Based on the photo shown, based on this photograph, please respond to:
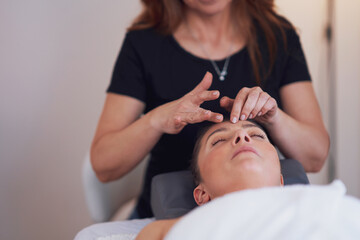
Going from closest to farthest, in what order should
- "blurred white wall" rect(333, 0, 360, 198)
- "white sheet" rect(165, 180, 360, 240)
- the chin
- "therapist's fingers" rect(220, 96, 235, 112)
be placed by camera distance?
"white sheet" rect(165, 180, 360, 240) < "therapist's fingers" rect(220, 96, 235, 112) < the chin < "blurred white wall" rect(333, 0, 360, 198)

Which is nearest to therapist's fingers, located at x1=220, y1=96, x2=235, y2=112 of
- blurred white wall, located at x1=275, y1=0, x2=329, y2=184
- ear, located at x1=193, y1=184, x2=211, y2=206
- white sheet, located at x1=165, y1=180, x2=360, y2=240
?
ear, located at x1=193, y1=184, x2=211, y2=206

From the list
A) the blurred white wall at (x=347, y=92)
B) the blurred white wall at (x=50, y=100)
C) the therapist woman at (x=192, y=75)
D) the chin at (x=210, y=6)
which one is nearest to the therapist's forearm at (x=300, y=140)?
the therapist woman at (x=192, y=75)

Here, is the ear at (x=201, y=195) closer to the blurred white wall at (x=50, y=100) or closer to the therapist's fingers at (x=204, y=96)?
the therapist's fingers at (x=204, y=96)

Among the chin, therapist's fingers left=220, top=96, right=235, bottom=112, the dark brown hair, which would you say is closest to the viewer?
therapist's fingers left=220, top=96, right=235, bottom=112

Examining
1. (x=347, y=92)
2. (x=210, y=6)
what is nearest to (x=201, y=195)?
(x=210, y=6)

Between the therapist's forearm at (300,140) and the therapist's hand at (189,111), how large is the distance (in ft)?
0.62

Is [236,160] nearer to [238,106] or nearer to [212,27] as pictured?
[238,106]

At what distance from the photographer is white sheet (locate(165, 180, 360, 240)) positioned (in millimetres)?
572

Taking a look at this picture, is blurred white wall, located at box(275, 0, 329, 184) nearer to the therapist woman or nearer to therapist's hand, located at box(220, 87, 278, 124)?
the therapist woman

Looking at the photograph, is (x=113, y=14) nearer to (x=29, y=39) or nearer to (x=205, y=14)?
(x=29, y=39)

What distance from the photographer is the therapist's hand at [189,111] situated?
2.47 feet

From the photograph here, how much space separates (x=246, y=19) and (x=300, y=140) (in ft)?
1.12

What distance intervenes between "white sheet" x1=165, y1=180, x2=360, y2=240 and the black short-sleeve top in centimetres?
41

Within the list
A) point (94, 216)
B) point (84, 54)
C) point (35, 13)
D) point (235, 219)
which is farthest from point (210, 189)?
point (35, 13)
